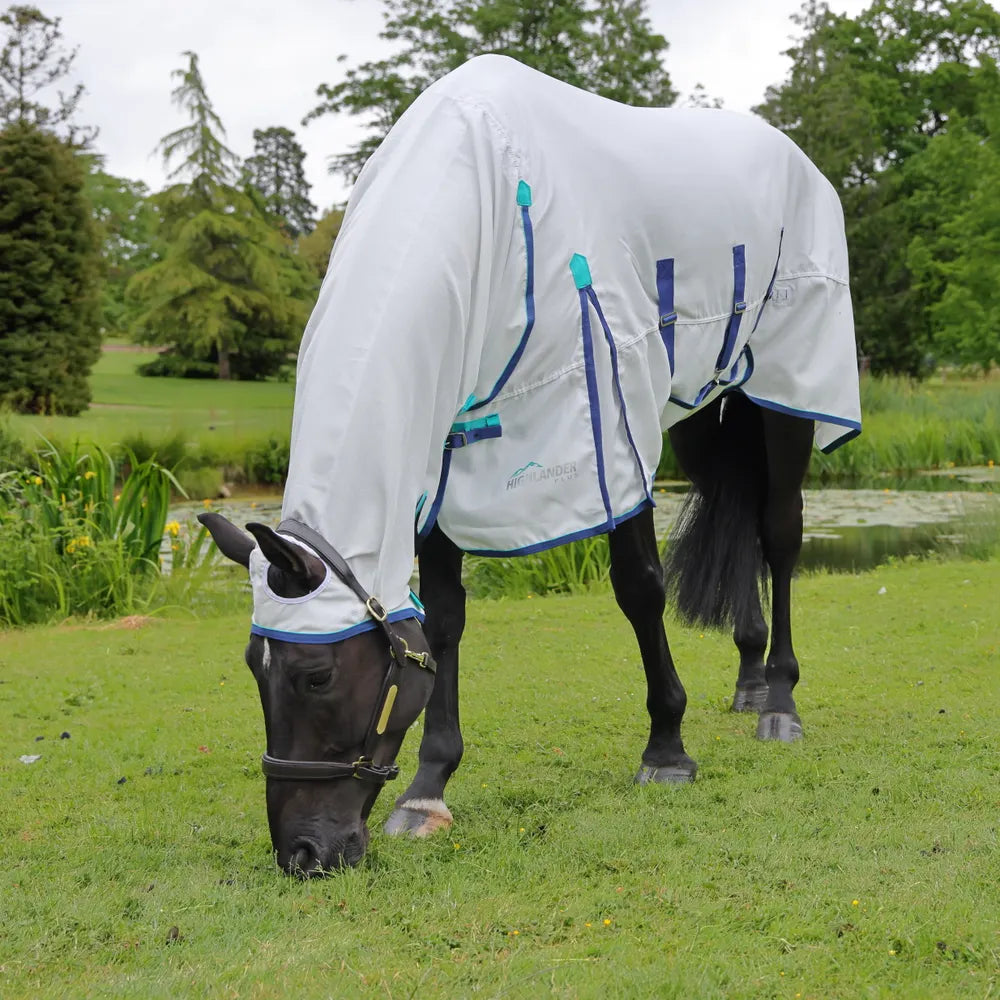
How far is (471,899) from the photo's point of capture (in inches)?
103

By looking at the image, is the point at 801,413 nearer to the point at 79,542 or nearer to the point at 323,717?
the point at 323,717

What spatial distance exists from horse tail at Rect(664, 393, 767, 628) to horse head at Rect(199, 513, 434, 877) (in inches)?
88.0

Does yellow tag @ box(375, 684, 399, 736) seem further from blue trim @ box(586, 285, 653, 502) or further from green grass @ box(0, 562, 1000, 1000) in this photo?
blue trim @ box(586, 285, 653, 502)

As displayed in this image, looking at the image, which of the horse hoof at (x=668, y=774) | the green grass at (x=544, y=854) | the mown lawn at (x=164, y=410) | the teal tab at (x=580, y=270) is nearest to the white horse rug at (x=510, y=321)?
the teal tab at (x=580, y=270)

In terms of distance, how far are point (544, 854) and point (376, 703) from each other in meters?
0.67

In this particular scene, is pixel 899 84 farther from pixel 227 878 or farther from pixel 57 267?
pixel 227 878

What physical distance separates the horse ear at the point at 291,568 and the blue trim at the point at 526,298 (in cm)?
74

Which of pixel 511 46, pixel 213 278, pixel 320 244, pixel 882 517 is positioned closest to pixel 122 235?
pixel 320 244

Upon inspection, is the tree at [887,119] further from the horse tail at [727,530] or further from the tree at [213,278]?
the horse tail at [727,530]

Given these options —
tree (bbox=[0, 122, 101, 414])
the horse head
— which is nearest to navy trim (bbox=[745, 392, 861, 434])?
the horse head

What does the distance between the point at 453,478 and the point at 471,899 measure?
3.48ft

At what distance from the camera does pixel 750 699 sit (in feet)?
15.2

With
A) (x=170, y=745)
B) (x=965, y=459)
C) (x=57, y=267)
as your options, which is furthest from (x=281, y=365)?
(x=170, y=745)

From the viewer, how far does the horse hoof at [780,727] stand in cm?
414
